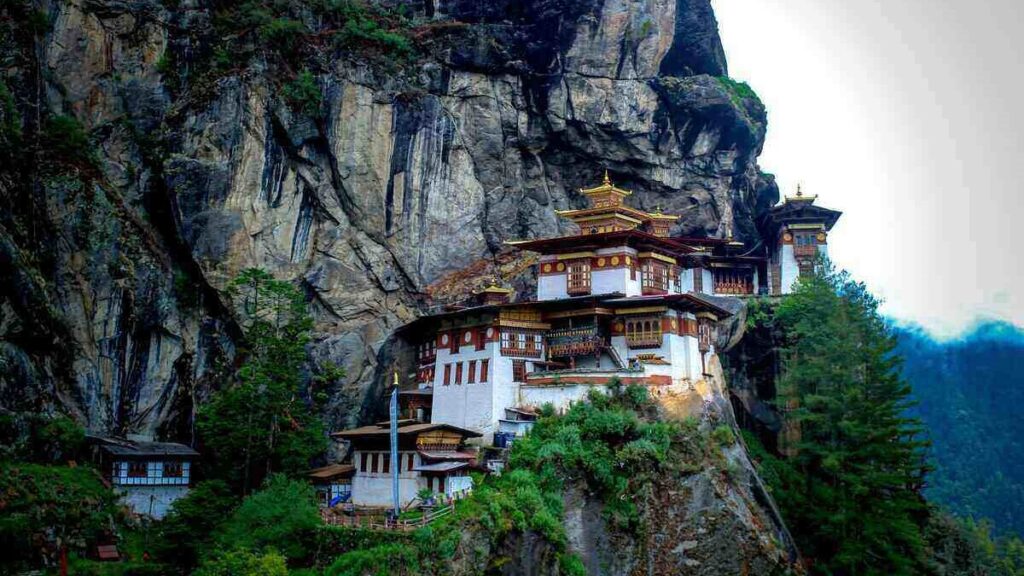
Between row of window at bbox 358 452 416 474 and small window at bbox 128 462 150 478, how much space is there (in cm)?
973

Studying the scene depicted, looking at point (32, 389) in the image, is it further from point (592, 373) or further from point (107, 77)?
point (592, 373)

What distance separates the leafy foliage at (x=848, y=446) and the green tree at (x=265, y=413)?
2048 centimetres

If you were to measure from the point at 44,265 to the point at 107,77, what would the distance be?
423 inches

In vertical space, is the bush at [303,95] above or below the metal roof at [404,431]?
above

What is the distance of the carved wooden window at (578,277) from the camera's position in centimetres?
4653

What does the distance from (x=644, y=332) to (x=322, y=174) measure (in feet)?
58.0

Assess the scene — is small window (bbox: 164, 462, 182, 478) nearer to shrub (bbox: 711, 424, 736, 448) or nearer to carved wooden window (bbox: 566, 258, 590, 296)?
carved wooden window (bbox: 566, 258, 590, 296)

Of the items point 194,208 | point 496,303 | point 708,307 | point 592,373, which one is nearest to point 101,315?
point 194,208

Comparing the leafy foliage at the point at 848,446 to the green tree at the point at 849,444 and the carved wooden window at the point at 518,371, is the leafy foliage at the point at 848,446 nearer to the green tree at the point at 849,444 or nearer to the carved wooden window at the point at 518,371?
the green tree at the point at 849,444

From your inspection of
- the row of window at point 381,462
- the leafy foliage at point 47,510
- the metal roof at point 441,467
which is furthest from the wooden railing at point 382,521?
the leafy foliage at point 47,510

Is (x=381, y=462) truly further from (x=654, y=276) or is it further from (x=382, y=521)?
(x=654, y=276)

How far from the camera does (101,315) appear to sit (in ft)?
144

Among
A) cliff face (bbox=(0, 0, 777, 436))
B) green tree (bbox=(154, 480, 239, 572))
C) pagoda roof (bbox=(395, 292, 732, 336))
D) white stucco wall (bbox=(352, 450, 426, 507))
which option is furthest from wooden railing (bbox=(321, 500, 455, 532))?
pagoda roof (bbox=(395, 292, 732, 336))

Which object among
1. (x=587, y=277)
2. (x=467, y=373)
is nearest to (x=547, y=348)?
(x=467, y=373)
